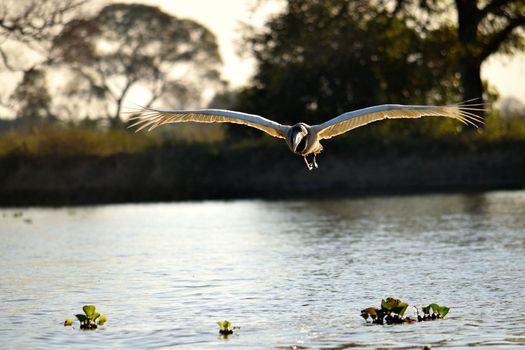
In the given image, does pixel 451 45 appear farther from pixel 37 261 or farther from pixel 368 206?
pixel 37 261

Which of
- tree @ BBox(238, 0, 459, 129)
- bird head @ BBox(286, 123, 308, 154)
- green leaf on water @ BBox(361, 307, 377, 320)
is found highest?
tree @ BBox(238, 0, 459, 129)

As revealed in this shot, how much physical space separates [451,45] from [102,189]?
42.1 ft

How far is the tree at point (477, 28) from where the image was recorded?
4322 centimetres

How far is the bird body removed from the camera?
19.9 meters

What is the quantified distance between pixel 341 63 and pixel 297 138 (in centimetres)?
2756

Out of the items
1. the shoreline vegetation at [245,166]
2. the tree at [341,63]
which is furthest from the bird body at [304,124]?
the tree at [341,63]

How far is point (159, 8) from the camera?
86.8 meters

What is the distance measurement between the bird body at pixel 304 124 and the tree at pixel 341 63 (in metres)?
23.1

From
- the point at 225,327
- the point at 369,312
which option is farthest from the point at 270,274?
the point at 225,327

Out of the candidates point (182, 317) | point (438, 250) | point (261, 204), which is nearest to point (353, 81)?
point (261, 204)

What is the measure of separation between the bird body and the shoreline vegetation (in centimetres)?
2160

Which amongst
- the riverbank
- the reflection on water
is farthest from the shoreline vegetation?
the reflection on water

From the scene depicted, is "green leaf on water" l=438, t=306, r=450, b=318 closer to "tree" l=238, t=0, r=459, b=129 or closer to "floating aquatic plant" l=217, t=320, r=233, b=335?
"floating aquatic plant" l=217, t=320, r=233, b=335

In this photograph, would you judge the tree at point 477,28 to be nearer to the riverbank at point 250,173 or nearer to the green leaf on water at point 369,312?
the riverbank at point 250,173
